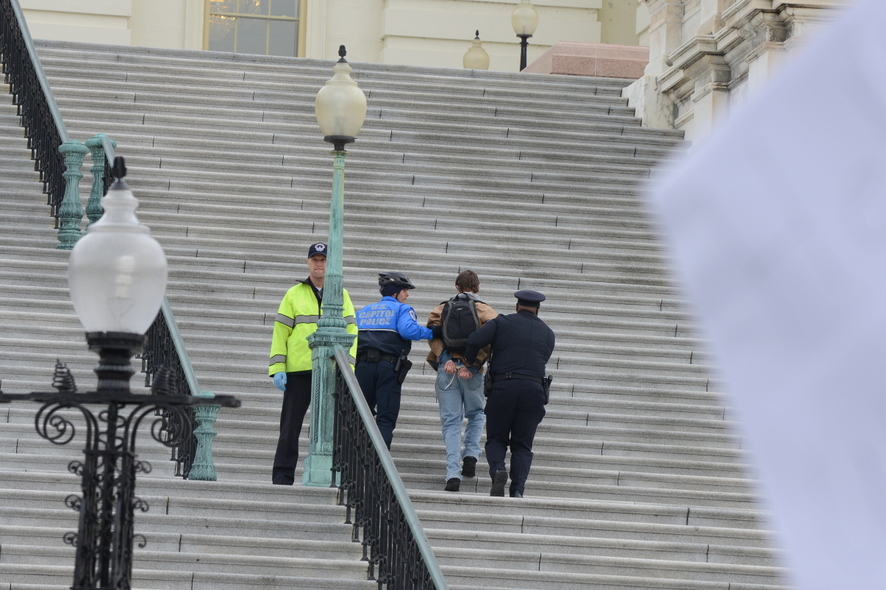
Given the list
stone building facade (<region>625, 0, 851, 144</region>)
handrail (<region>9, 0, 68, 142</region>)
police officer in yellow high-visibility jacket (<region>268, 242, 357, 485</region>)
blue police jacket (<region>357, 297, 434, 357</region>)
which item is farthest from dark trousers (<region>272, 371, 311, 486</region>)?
stone building facade (<region>625, 0, 851, 144</region>)

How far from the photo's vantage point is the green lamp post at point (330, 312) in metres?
10.1

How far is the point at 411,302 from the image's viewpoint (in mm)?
13695

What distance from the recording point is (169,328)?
10.8 metres

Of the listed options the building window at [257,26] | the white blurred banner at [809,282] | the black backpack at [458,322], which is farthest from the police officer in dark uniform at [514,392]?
the building window at [257,26]

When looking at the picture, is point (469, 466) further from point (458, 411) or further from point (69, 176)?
point (69, 176)

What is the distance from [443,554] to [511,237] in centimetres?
603

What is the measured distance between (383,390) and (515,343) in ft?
3.26

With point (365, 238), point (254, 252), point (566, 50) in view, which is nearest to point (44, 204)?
point (254, 252)

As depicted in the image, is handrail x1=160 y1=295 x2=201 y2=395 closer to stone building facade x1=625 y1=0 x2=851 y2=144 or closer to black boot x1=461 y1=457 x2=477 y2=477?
black boot x1=461 y1=457 x2=477 y2=477

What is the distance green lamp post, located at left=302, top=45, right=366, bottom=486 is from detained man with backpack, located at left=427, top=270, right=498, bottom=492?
934mm

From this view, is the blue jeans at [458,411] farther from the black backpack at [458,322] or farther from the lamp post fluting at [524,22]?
the lamp post fluting at [524,22]

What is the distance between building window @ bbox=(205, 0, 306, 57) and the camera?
26109 mm

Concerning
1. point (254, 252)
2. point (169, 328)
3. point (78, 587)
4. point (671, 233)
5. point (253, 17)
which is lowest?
point (78, 587)

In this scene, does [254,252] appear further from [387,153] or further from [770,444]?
[770,444]
